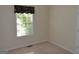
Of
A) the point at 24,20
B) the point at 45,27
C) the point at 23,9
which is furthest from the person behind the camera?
the point at 45,27

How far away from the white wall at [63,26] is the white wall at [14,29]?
0.34 meters

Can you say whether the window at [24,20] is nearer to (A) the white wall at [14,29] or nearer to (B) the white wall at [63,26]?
(A) the white wall at [14,29]

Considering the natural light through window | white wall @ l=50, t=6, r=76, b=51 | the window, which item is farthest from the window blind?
white wall @ l=50, t=6, r=76, b=51

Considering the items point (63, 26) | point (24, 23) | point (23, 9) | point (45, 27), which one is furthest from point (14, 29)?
point (63, 26)

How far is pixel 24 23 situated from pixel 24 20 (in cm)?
11

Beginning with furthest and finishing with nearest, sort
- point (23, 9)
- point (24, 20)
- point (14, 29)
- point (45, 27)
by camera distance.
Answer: point (45, 27) < point (24, 20) < point (23, 9) < point (14, 29)

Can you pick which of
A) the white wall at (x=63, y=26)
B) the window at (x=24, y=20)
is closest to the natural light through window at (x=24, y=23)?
the window at (x=24, y=20)

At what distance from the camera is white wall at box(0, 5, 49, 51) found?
3449mm

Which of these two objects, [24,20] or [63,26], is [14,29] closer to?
[24,20]

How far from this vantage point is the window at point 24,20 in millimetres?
3774

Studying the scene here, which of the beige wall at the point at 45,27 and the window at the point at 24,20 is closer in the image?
the beige wall at the point at 45,27

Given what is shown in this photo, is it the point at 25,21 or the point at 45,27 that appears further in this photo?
the point at 45,27

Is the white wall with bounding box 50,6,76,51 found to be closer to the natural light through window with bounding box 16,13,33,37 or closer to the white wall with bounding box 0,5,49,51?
the white wall with bounding box 0,5,49,51

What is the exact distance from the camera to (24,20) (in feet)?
13.0
